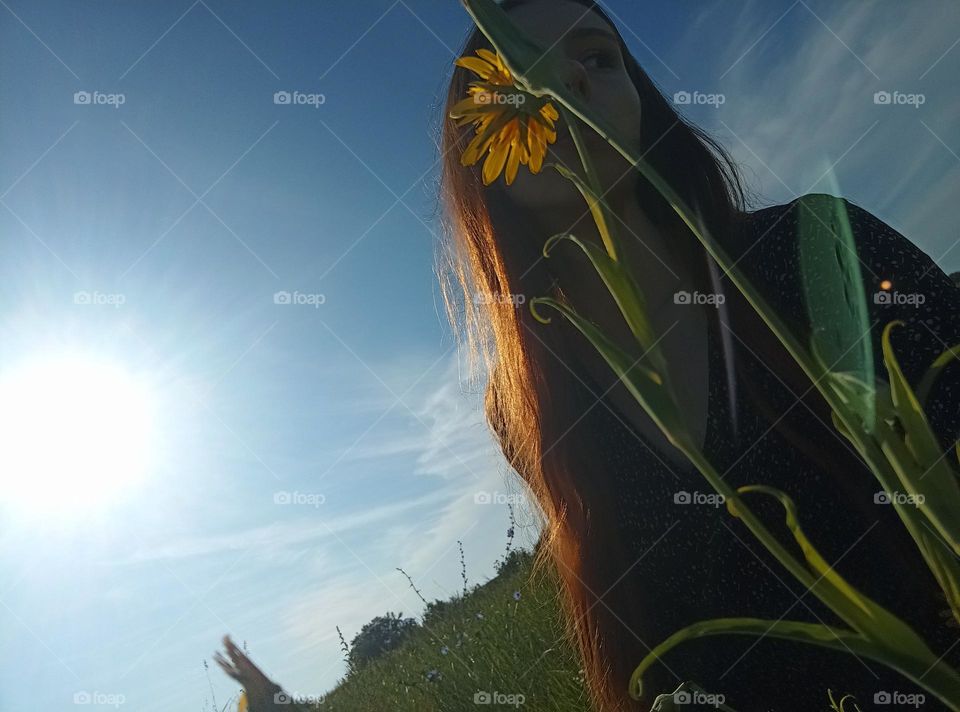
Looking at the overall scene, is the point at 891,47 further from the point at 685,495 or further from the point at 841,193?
the point at 685,495

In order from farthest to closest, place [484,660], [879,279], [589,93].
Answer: [484,660] → [589,93] → [879,279]

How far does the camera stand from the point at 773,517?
2.06ft

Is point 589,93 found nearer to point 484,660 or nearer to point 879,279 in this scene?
point 879,279

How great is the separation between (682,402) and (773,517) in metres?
0.12

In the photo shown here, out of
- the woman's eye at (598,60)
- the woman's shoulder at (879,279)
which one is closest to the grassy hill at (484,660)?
the woman's shoulder at (879,279)

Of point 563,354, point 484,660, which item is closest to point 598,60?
point 563,354

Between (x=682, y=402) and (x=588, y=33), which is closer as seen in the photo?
(x=682, y=402)

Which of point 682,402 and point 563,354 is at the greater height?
point 563,354

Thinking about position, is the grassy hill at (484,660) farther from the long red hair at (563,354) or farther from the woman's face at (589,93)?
the woman's face at (589,93)

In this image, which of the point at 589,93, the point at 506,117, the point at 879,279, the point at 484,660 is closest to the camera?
the point at 506,117

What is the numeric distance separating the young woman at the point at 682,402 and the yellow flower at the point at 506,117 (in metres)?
0.31

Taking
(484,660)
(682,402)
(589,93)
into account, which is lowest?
(484,660)

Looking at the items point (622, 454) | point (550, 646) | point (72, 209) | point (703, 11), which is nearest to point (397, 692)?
point (550, 646)

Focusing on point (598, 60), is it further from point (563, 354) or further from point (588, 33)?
point (563, 354)
